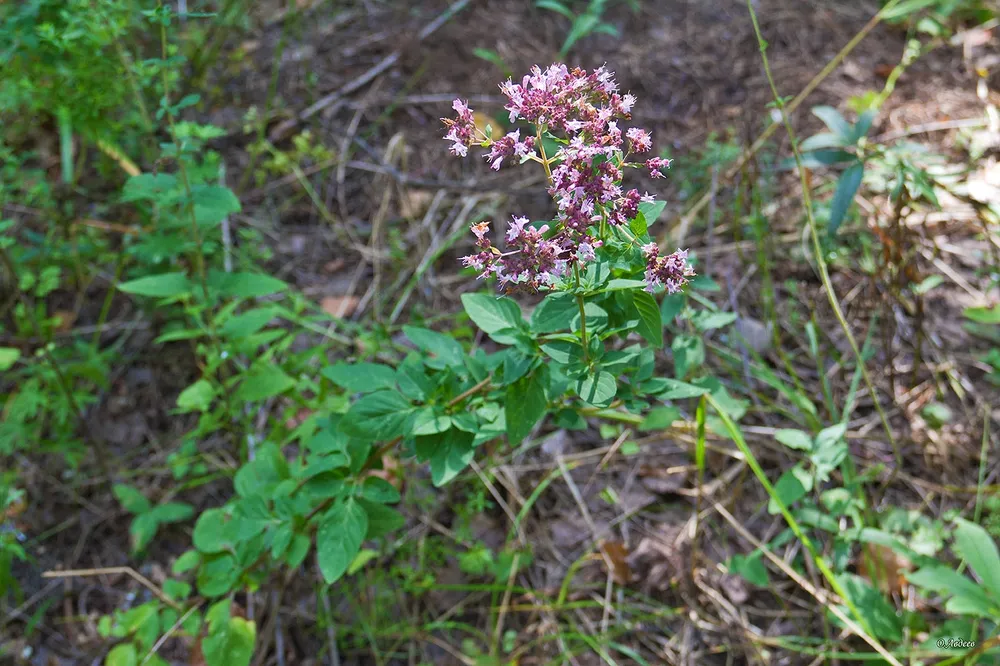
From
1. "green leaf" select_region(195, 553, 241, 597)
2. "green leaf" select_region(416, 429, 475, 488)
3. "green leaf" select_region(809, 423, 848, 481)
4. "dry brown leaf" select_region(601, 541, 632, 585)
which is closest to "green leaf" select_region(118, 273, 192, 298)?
"green leaf" select_region(195, 553, 241, 597)

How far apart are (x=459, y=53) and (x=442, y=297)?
1.48 meters

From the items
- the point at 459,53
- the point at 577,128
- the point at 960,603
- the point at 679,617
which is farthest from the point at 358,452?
the point at 459,53

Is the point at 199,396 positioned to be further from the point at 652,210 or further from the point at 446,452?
the point at 652,210

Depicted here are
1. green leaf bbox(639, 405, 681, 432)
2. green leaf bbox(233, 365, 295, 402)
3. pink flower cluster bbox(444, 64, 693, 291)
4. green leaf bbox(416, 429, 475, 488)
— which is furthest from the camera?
green leaf bbox(233, 365, 295, 402)

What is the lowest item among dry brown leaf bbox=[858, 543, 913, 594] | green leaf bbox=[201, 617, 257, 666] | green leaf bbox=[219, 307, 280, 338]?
dry brown leaf bbox=[858, 543, 913, 594]

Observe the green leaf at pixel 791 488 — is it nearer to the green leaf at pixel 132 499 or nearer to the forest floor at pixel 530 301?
the forest floor at pixel 530 301

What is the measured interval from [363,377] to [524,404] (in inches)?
16.3

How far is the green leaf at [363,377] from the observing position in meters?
1.58

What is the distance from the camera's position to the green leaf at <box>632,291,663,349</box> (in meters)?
1.32

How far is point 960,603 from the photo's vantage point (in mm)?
1750

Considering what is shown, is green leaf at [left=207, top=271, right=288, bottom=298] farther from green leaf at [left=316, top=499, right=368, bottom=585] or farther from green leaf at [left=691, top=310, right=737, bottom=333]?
green leaf at [left=691, top=310, right=737, bottom=333]

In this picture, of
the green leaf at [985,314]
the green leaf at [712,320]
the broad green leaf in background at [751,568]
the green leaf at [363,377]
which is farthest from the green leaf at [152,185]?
the green leaf at [985,314]

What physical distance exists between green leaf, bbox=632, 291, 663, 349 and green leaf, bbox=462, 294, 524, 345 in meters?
0.25

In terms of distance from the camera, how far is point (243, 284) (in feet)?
6.82
